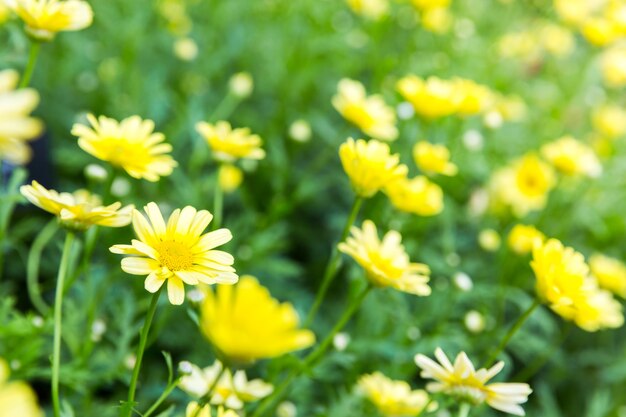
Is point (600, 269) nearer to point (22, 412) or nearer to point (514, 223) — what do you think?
point (514, 223)

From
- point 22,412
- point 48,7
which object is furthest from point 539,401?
point 22,412

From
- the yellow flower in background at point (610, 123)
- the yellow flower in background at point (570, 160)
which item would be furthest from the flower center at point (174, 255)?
the yellow flower in background at point (610, 123)

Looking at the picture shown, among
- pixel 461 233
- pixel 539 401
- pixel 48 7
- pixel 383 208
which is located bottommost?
pixel 539 401

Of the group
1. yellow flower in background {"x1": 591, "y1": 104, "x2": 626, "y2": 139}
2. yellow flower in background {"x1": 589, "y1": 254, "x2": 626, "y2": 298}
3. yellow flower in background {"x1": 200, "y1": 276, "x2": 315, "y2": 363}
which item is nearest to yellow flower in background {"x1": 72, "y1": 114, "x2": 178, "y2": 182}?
yellow flower in background {"x1": 200, "y1": 276, "x2": 315, "y2": 363}

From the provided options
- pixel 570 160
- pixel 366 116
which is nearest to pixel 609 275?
pixel 570 160

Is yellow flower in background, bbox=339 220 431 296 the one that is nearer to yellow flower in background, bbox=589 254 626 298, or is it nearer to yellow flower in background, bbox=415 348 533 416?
yellow flower in background, bbox=415 348 533 416

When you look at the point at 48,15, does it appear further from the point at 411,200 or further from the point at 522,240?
the point at 522,240
